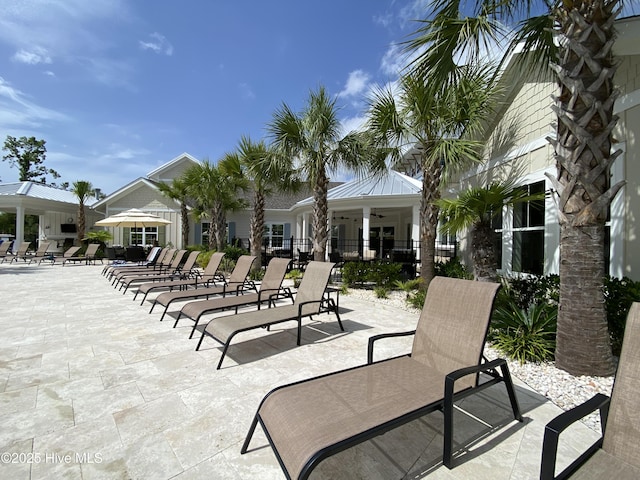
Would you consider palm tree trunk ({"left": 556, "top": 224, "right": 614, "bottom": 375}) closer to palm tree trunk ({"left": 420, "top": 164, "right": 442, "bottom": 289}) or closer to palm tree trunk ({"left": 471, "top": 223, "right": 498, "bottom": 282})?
palm tree trunk ({"left": 471, "top": 223, "right": 498, "bottom": 282})

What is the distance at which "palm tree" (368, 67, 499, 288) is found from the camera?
7.53m

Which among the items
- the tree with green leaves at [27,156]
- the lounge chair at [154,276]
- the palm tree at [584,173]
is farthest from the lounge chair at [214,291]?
the tree with green leaves at [27,156]

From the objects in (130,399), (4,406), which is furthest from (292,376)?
(4,406)

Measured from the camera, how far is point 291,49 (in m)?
11.8

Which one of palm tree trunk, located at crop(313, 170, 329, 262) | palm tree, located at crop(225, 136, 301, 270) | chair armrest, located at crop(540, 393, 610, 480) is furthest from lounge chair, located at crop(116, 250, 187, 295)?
chair armrest, located at crop(540, 393, 610, 480)

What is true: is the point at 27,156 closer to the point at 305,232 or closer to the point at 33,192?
the point at 33,192

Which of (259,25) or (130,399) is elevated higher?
(259,25)

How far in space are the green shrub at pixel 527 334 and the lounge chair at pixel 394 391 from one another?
71.0 inches

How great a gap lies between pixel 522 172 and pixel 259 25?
903 cm

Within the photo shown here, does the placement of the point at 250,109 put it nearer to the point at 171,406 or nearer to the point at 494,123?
the point at 494,123

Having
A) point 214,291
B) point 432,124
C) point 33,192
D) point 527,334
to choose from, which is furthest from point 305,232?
point 33,192

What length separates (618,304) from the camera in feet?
14.8

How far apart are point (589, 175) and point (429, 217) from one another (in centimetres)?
449

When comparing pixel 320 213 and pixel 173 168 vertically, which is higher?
pixel 173 168
